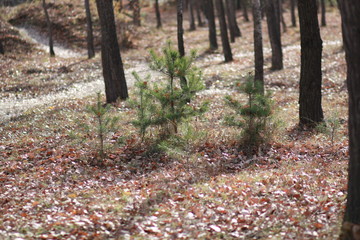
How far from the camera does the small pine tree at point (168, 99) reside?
34.4 feet

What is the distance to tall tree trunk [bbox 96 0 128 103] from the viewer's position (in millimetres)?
15719

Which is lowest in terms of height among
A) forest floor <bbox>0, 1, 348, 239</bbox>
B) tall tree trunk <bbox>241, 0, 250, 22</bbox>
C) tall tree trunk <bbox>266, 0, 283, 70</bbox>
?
forest floor <bbox>0, 1, 348, 239</bbox>

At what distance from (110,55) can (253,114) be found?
24.6 feet

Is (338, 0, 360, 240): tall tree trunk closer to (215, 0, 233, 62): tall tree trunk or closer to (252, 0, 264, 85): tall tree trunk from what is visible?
(252, 0, 264, 85): tall tree trunk

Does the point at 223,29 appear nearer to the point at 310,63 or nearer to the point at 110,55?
the point at 110,55

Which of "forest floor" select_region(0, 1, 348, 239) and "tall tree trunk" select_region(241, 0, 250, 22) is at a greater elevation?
"tall tree trunk" select_region(241, 0, 250, 22)

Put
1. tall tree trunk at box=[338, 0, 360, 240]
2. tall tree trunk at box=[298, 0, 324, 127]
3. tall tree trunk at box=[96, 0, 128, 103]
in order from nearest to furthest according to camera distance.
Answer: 1. tall tree trunk at box=[338, 0, 360, 240]
2. tall tree trunk at box=[298, 0, 324, 127]
3. tall tree trunk at box=[96, 0, 128, 103]

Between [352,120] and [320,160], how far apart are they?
4684mm

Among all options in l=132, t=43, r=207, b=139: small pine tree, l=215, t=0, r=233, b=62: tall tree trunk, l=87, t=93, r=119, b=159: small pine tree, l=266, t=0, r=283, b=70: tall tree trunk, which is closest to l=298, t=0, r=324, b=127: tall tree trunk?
l=132, t=43, r=207, b=139: small pine tree

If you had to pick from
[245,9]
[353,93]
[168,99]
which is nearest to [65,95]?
[168,99]

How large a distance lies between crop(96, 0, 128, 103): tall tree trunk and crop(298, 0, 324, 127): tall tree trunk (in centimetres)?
707

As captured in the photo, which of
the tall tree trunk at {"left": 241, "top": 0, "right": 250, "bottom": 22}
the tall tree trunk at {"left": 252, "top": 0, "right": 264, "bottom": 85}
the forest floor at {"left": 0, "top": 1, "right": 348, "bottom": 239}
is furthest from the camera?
the tall tree trunk at {"left": 241, "top": 0, "right": 250, "bottom": 22}

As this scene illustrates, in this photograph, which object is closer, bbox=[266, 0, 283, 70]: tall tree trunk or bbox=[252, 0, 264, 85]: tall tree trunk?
bbox=[252, 0, 264, 85]: tall tree trunk

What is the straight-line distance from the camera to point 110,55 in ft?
52.9
